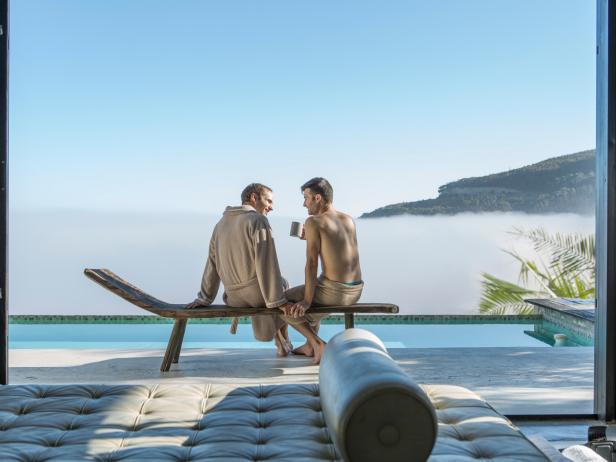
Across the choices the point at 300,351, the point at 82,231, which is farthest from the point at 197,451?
the point at 82,231

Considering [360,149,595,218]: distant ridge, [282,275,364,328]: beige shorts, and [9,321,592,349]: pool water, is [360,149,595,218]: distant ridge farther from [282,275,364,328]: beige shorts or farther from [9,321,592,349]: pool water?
[282,275,364,328]: beige shorts

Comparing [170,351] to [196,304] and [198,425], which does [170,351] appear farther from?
[198,425]

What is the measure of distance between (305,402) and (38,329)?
831cm

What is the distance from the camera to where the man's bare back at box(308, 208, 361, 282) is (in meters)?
5.16

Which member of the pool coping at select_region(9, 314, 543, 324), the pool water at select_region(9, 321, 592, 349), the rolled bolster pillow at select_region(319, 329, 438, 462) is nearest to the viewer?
the rolled bolster pillow at select_region(319, 329, 438, 462)

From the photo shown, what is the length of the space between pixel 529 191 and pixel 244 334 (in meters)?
8.08

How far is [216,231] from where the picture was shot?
5.21 m

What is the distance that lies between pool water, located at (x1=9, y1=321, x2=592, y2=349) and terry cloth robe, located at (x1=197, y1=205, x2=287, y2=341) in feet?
13.5

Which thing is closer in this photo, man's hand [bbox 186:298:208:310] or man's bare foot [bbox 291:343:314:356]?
man's hand [bbox 186:298:208:310]

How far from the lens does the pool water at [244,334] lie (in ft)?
30.8

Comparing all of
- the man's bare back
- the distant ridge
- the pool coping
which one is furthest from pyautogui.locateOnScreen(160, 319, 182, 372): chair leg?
the distant ridge

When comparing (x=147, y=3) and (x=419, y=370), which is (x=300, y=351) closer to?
(x=419, y=370)

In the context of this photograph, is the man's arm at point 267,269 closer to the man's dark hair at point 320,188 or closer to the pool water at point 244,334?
the man's dark hair at point 320,188

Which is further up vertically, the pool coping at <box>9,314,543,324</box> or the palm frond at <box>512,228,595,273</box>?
the palm frond at <box>512,228,595,273</box>
